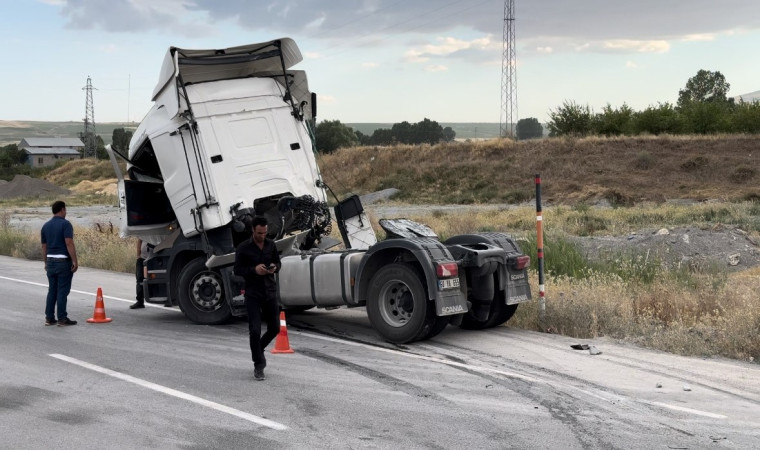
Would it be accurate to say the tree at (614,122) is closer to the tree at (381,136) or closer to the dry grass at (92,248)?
the dry grass at (92,248)

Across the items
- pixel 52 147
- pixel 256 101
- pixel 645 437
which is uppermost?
pixel 52 147

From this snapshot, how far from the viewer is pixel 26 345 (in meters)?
11.0

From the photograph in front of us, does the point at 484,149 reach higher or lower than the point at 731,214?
higher

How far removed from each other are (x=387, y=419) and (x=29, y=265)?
1743 cm

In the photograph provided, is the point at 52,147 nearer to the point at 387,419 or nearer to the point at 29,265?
the point at 29,265

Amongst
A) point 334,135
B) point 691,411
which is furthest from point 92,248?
point 334,135

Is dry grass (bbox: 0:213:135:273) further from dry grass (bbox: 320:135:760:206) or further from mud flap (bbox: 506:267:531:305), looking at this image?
dry grass (bbox: 320:135:760:206)

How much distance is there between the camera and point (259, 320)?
29.1ft

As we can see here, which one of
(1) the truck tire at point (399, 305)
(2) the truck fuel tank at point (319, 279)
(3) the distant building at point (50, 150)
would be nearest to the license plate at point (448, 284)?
(1) the truck tire at point (399, 305)

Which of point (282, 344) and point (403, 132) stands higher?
point (403, 132)

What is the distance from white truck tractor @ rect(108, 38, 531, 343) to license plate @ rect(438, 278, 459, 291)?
80mm

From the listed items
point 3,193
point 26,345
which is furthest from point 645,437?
point 3,193

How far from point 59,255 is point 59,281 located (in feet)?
1.19

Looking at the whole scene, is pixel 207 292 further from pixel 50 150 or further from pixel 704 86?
pixel 50 150
